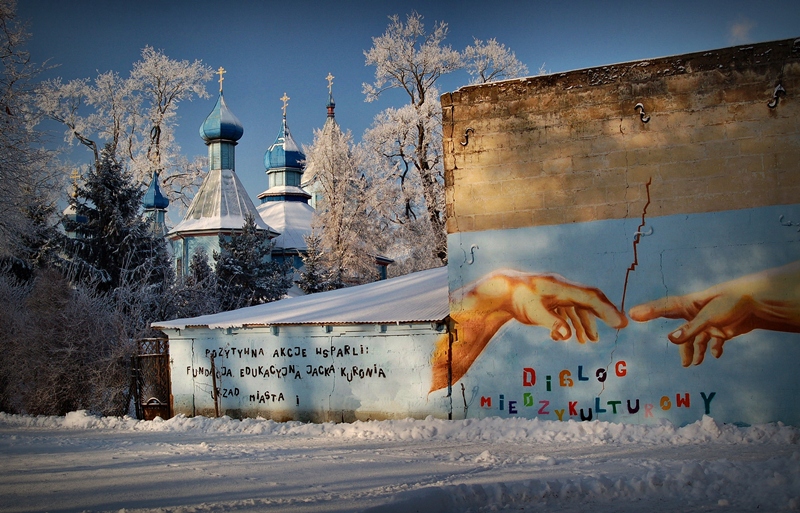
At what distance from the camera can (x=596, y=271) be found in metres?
12.4

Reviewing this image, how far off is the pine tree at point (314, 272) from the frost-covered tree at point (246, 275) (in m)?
1.83

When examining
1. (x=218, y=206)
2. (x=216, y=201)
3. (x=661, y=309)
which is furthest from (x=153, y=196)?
(x=661, y=309)

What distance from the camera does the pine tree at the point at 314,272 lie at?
35.0 meters

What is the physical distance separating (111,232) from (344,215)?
11.2m

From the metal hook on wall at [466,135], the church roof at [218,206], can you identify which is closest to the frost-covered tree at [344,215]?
the church roof at [218,206]

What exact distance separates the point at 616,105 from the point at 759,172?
2523 mm

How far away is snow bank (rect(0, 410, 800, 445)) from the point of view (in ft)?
36.3

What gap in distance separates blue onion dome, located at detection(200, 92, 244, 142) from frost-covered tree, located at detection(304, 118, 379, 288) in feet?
23.4

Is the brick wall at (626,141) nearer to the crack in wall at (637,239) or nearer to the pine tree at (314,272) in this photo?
the crack in wall at (637,239)

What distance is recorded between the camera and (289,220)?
4753cm

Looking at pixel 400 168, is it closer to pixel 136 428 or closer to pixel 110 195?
pixel 110 195

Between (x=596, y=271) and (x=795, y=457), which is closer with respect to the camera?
(x=795, y=457)

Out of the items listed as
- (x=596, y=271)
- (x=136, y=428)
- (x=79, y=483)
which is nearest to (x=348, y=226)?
(x=136, y=428)

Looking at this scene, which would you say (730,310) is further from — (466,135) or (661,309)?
(466,135)
